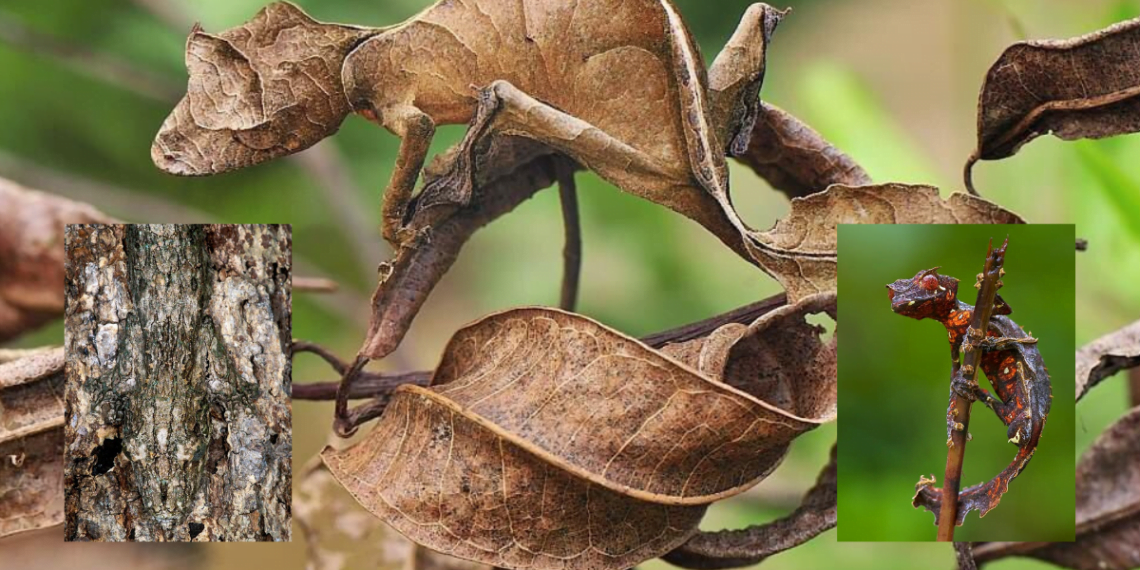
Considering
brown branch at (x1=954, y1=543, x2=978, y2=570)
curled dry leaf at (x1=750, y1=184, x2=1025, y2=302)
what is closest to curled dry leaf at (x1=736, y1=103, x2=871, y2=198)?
curled dry leaf at (x1=750, y1=184, x2=1025, y2=302)

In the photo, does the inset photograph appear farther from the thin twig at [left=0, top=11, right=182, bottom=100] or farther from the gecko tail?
the thin twig at [left=0, top=11, right=182, bottom=100]

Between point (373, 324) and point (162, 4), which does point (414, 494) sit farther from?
point (162, 4)

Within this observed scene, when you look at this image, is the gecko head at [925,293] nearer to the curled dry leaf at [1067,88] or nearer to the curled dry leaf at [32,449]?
the curled dry leaf at [1067,88]

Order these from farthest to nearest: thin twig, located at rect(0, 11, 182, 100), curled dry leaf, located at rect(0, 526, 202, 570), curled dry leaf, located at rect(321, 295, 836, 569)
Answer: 1. thin twig, located at rect(0, 11, 182, 100)
2. curled dry leaf, located at rect(0, 526, 202, 570)
3. curled dry leaf, located at rect(321, 295, 836, 569)

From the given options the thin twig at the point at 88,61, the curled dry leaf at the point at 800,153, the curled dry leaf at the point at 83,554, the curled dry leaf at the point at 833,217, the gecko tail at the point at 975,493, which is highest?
the thin twig at the point at 88,61

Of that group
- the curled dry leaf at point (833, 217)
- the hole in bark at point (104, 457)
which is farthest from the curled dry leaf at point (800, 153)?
the hole in bark at point (104, 457)


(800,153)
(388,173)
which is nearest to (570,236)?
(800,153)
